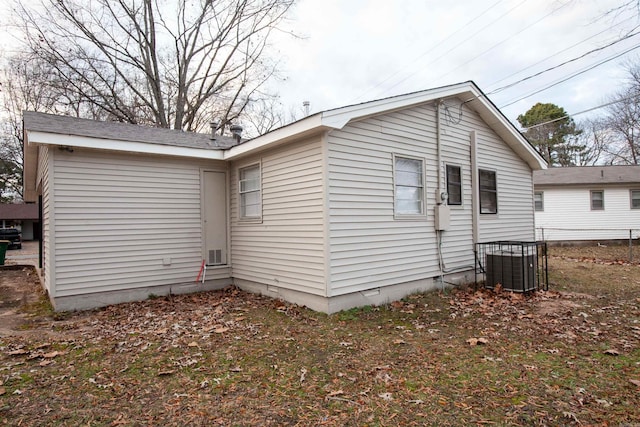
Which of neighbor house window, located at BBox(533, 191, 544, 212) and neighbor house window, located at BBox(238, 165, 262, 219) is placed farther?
neighbor house window, located at BBox(533, 191, 544, 212)

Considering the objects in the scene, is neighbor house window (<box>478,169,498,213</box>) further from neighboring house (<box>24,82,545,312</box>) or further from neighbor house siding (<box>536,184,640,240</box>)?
neighbor house siding (<box>536,184,640,240</box>)

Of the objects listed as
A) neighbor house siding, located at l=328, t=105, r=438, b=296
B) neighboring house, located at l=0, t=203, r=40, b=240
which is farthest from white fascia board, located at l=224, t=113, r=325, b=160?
neighboring house, located at l=0, t=203, r=40, b=240

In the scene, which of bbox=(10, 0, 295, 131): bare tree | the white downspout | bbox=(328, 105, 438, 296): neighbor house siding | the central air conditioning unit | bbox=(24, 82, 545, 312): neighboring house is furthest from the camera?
bbox=(10, 0, 295, 131): bare tree

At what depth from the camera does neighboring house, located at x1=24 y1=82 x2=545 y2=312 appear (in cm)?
600

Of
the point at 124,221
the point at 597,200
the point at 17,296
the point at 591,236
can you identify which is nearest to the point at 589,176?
the point at 597,200

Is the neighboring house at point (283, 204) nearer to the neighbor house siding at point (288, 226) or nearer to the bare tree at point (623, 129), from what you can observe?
the neighbor house siding at point (288, 226)

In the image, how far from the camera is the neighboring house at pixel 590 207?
679 inches

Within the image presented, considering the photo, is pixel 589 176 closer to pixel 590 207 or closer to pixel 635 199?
pixel 590 207

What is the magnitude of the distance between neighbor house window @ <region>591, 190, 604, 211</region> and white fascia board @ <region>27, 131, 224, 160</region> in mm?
18140

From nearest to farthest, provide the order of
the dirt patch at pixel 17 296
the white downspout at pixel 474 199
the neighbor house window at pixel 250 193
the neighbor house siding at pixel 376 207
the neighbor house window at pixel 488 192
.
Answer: the dirt patch at pixel 17 296 < the neighbor house siding at pixel 376 207 < the neighbor house window at pixel 250 193 < the white downspout at pixel 474 199 < the neighbor house window at pixel 488 192

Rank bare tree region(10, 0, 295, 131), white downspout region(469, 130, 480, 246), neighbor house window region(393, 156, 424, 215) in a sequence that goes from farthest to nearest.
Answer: bare tree region(10, 0, 295, 131)
white downspout region(469, 130, 480, 246)
neighbor house window region(393, 156, 424, 215)

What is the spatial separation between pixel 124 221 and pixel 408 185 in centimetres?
555

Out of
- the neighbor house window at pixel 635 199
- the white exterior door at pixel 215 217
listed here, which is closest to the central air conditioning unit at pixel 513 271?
the white exterior door at pixel 215 217

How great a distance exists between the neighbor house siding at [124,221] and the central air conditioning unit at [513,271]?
628 cm
